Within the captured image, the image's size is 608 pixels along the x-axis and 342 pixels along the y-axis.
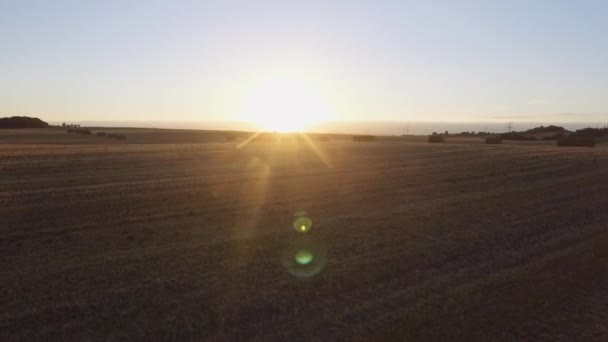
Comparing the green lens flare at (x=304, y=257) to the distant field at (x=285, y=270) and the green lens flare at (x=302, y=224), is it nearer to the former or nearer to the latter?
the distant field at (x=285, y=270)

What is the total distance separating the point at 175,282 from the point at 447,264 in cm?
387

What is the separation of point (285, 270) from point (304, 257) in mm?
692

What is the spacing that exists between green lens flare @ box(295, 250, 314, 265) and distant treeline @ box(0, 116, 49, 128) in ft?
232

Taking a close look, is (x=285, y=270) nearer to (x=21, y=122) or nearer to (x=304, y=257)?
(x=304, y=257)

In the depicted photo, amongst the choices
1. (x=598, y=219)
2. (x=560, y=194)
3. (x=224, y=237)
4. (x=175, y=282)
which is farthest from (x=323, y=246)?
(x=560, y=194)

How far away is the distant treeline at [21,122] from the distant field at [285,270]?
6171 centimetres

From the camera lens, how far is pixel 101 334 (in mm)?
5719

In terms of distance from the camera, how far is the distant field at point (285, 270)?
19.8ft

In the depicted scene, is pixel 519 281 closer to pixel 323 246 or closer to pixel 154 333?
pixel 323 246

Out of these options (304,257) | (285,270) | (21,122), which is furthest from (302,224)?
(21,122)

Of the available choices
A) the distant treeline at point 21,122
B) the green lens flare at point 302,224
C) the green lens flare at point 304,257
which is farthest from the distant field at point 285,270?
the distant treeline at point 21,122

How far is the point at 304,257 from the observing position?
27.6 feet

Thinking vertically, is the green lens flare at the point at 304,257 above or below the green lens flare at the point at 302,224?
below

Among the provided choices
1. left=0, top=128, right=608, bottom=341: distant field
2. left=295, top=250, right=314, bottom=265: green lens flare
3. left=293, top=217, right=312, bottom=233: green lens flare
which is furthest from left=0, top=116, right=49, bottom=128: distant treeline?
left=295, top=250, right=314, bottom=265: green lens flare
